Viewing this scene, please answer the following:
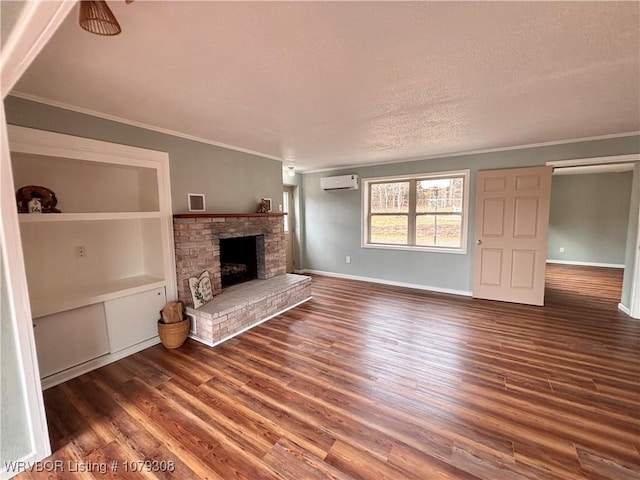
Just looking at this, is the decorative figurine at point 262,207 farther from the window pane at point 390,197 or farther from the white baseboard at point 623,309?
the white baseboard at point 623,309

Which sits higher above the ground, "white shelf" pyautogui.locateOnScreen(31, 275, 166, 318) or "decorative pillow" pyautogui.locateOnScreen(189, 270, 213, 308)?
"white shelf" pyautogui.locateOnScreen(31, 275, 166, 318)

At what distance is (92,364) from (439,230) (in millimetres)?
5024

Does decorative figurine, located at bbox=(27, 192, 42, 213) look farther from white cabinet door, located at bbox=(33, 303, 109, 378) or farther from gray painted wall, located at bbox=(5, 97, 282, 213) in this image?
white cabinet door, located at bbox=(33, 303, 109, 378)

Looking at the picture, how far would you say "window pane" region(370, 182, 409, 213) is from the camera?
513 cm

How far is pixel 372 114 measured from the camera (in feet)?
8.51

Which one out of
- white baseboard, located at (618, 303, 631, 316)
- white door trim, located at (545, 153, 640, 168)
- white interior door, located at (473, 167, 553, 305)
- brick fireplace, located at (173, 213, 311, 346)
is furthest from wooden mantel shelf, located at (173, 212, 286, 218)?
white baseboard, located at (618, 303, 631, 316)

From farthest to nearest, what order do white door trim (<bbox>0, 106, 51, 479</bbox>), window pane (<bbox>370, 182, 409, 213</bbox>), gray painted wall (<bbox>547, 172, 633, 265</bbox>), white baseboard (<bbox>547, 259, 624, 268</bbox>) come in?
white baseboard (<bbox>547, 259, 624, 268</bbox>) → gray painted wall (<bbox>547, 172, 633, 265</bbox>) → window pane (<bbox>370, 182, 409, 213</bbox>) → white door trim (<bbox>0, 106, 51, 479</bbox>)

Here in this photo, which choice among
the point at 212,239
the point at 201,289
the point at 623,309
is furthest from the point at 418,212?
the point at 201,289

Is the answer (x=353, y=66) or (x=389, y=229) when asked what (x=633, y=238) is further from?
(x=353, y=66)

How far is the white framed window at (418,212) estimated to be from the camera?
181 inches

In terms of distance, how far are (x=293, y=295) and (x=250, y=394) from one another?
2.01 m

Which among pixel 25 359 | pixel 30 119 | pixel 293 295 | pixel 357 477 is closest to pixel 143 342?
pixel 25 359

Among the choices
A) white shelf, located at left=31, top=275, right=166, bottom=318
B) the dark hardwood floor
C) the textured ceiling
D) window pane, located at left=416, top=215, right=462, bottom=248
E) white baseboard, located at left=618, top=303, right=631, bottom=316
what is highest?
the textured ceiling

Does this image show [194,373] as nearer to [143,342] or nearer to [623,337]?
[143,342]
